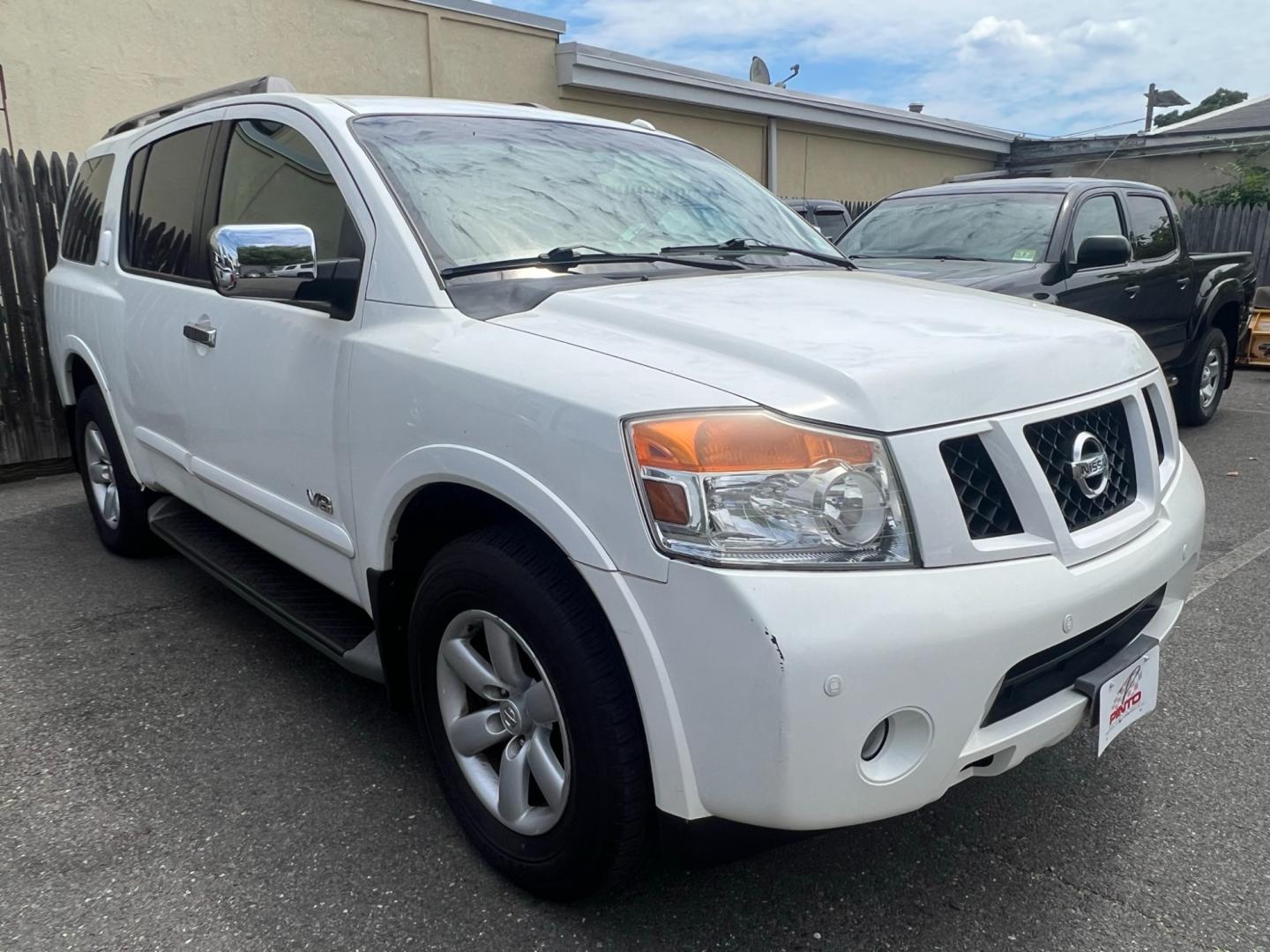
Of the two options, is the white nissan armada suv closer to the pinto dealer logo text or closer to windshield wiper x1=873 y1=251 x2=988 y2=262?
the pinto dealer logo text

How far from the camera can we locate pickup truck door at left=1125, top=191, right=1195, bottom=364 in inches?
268

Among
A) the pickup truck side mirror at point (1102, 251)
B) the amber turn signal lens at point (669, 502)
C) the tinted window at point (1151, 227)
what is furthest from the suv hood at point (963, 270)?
the amber turn signal lens at point (669, 502)

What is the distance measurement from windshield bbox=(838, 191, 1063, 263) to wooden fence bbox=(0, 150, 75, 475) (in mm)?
5331

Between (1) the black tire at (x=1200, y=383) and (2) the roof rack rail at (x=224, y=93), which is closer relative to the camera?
(2) the roof rack rail at (x=224, y=93)

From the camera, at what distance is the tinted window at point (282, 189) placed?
269 centimetres

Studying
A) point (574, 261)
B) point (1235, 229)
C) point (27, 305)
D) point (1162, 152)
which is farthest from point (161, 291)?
point (1162, 152)

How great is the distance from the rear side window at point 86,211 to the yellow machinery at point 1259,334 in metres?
11.1

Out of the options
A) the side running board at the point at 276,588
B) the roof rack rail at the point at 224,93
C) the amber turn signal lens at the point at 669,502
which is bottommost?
the side running board at the point at 276,588

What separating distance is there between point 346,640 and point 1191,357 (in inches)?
281

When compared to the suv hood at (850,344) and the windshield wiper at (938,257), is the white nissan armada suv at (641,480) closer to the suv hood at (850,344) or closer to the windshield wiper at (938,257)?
the suv hood at (850,344)

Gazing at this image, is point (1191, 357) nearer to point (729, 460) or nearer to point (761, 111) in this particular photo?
point (729, 460)

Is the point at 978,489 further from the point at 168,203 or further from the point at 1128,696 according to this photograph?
the point at 168,203

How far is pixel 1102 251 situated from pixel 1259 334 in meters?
6.45

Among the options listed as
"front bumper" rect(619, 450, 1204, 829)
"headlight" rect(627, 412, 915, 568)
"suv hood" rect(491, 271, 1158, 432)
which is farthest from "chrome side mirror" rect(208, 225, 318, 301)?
"front bumper" rect(619, 450, 1204, 829)
